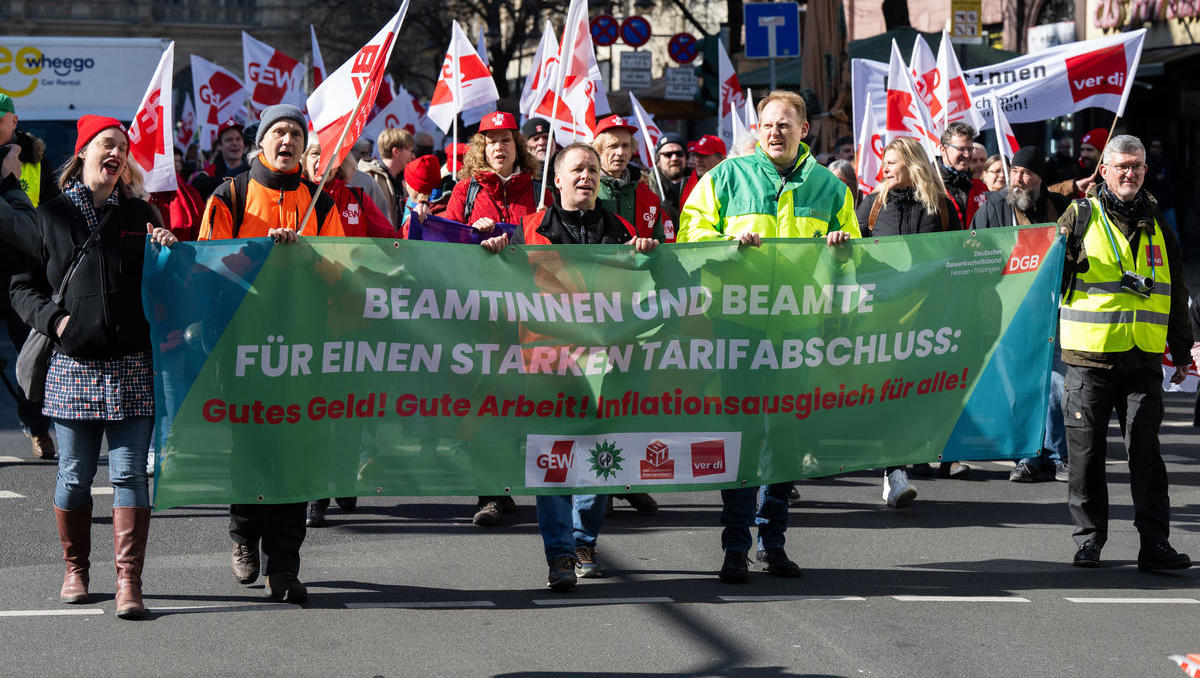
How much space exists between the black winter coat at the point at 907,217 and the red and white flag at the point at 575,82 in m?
→ 1.63

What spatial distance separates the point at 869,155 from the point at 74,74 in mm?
12930

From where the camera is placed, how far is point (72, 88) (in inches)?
821

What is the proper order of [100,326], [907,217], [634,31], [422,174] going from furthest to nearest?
[634,31], [422,174], [907,217], [100,326]

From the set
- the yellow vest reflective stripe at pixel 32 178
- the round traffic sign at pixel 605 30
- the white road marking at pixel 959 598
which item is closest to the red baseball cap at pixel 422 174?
the yellow vest reflective stripe at pixel 32 178

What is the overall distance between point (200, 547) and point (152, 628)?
5.18 ft

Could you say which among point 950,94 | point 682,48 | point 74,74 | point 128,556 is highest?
point 682,48

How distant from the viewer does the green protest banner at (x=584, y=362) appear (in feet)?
20.1

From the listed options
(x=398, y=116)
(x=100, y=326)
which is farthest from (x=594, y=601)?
(x=398, y=116)

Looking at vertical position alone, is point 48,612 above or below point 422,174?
below

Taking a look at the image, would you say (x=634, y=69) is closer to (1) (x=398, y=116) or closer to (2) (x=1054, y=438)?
(1) (x=398, y=116)

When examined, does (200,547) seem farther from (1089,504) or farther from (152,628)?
(1089,504)

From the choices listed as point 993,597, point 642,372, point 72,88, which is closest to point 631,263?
point 642,372

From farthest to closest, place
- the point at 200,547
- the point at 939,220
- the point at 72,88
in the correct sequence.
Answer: the point at 72,88 < the point at 939,220 < the point at 200,547

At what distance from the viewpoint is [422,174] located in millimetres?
10484
